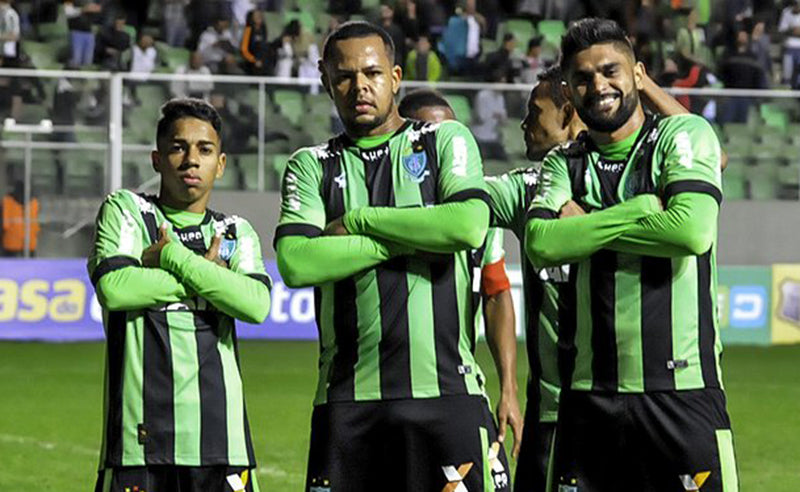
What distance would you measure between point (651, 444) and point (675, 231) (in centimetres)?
63

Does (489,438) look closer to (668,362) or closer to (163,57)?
(668,362)

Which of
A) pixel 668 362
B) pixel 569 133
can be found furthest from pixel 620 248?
pixel 569 133

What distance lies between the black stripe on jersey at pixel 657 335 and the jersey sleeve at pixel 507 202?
1098mm

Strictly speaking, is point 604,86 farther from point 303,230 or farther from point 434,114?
point 434,114

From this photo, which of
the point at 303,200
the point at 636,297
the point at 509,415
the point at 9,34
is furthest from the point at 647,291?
the point at 9,34

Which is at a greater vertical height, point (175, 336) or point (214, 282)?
point (214, 282)

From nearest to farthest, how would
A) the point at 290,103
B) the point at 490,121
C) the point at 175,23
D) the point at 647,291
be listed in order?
the point at 647,291 → the point at 290,103 → the point at 490,121 → the point at 175,23

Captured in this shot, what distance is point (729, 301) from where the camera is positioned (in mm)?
17656

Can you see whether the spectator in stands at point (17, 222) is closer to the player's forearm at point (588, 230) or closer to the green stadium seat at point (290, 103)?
the green stadium seat at point (290, 103)

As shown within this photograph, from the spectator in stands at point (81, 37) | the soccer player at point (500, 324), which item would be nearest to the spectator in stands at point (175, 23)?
the spectator in stands at point (81, 37)

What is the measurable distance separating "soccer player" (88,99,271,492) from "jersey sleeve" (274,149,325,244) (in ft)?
1.67

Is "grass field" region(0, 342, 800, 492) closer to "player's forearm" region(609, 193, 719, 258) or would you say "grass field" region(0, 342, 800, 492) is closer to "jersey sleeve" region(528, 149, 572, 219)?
"jersey sleeve" region(528, 149, 572, 219)

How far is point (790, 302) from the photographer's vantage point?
17.9 meters

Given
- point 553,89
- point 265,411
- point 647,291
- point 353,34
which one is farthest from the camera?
point 265,411
